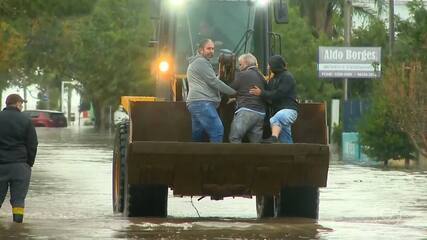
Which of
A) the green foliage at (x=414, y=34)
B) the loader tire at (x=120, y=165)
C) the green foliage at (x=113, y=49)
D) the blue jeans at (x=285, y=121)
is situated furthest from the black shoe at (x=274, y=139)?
the green foliage at (x=113, y=49)

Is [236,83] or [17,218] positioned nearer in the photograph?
[17,218]

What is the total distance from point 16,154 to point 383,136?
70.2 feet

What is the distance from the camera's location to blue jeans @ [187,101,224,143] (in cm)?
1496

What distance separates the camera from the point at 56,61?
247ft

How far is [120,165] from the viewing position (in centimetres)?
1647

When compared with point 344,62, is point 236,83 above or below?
below

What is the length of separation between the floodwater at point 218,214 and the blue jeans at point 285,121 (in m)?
1.03

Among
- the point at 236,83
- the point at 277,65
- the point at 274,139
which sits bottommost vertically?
the point at 274,139

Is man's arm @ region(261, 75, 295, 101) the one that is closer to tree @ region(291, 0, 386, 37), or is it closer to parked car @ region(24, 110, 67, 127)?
tree @ region(291, 0, 386, 37)

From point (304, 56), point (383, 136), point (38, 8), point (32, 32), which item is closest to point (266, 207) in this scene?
point (38, 8)

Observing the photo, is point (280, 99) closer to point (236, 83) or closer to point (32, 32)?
point (236, 83)

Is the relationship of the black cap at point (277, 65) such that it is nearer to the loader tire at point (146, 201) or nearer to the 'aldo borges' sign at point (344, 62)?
the loader tire at point (146, 201)

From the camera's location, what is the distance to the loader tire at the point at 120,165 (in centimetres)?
1631

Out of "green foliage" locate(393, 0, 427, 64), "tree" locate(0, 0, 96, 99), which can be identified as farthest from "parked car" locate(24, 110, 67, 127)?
"green foliage" locate(393, 0, 427, 64)
